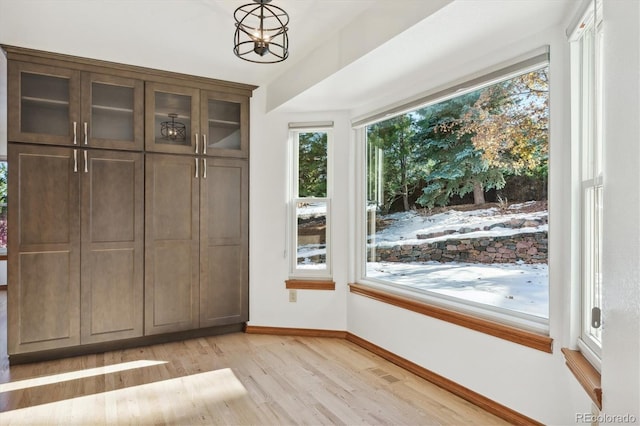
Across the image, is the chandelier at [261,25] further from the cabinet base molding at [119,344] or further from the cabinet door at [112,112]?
the cabinet base molding at [119,344]

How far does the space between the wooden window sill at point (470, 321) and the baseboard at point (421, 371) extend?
409 mm

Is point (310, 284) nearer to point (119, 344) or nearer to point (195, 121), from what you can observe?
point (119, 344)

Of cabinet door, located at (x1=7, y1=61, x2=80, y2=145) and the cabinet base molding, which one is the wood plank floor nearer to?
the cabinet base molding

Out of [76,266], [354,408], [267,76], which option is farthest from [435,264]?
[76,266]

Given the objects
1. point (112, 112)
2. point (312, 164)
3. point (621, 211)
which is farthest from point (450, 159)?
point (112, 112)

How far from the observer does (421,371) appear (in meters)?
2.98

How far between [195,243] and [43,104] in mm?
1660

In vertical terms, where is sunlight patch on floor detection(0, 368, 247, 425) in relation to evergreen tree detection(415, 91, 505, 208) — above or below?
below

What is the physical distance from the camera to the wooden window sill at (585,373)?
1.59m

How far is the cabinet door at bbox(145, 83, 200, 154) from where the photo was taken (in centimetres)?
363

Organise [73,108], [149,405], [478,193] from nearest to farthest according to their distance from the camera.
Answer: [149,405] < [478,193] < [73,108]

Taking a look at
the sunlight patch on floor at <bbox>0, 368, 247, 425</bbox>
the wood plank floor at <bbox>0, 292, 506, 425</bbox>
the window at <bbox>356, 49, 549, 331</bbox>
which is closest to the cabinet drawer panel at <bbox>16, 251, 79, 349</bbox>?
the wood plank floor at <bbox>0, 292, 506, 425</bbox>

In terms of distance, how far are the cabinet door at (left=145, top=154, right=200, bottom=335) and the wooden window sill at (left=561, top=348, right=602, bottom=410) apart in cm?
302

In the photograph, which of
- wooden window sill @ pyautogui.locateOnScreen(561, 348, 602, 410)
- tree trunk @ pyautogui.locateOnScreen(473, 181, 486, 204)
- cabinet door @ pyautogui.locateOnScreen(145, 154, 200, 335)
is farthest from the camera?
cabinet door @ pyautogui.locateOnScreen(145, 154, 200, 335)
